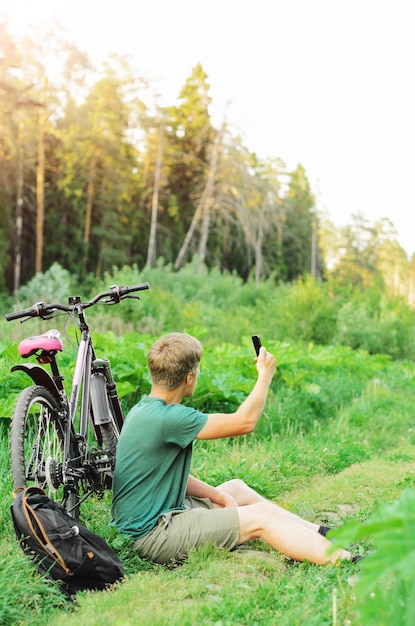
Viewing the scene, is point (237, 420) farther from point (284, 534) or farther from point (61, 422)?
point (61, 422)

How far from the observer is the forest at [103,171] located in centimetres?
3175

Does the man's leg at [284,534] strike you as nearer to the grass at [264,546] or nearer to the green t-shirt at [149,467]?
the grass at [264,546]

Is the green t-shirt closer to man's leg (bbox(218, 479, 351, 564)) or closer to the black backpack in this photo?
man's leg (bbox(218, 479, 351, 564))

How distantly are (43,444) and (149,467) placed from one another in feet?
2.01

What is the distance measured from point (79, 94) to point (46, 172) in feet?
15.1

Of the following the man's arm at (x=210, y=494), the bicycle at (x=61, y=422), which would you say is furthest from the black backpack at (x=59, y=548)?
the man's arm at (x=210, y=494)

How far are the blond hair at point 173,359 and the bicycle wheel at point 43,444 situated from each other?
63 cm

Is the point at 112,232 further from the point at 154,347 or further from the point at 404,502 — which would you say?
the point at 404,502

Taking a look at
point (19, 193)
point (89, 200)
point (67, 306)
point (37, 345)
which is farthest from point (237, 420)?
point (89, 200)

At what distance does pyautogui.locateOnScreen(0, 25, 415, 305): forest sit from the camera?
31750 mm

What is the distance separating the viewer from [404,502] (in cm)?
157

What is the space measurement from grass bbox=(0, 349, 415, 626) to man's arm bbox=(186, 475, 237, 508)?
0.96 ft

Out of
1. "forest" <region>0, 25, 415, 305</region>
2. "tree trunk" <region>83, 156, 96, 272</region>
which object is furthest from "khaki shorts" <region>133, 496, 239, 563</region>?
"tree trunk" <region>83, 156, 96, 272</region>

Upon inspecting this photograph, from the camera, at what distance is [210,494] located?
4078 millimetres
